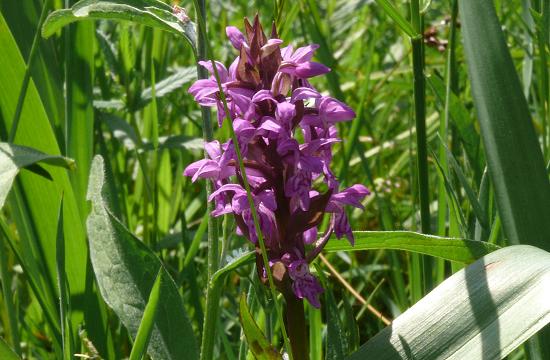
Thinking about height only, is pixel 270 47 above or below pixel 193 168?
above

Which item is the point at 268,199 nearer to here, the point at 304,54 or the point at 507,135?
the point at 304,54

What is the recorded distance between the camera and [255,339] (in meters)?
1.09

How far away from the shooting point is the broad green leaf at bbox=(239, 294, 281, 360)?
107cm

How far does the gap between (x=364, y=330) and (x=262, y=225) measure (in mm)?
923

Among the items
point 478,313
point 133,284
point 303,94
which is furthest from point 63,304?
point 478,313

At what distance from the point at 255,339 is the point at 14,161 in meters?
0.41

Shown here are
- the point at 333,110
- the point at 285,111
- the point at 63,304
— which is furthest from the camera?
the point at 63,304

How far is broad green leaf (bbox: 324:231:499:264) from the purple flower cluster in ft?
0.24

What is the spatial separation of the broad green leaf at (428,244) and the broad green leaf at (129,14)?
1.50ft

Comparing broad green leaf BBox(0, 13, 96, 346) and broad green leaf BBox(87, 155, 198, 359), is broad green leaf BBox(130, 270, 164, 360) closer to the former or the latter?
broad green leaf BBox(87, 155, 198, 359)

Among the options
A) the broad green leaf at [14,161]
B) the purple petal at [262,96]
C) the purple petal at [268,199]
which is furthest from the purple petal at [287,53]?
the broad green leaf at [14,161]

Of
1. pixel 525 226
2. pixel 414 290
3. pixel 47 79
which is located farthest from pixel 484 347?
pixel 47 79

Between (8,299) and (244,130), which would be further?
(8,299)

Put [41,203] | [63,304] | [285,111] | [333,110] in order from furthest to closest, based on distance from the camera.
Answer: [41,203]
[63,304]
[333,110]
[285,111]
